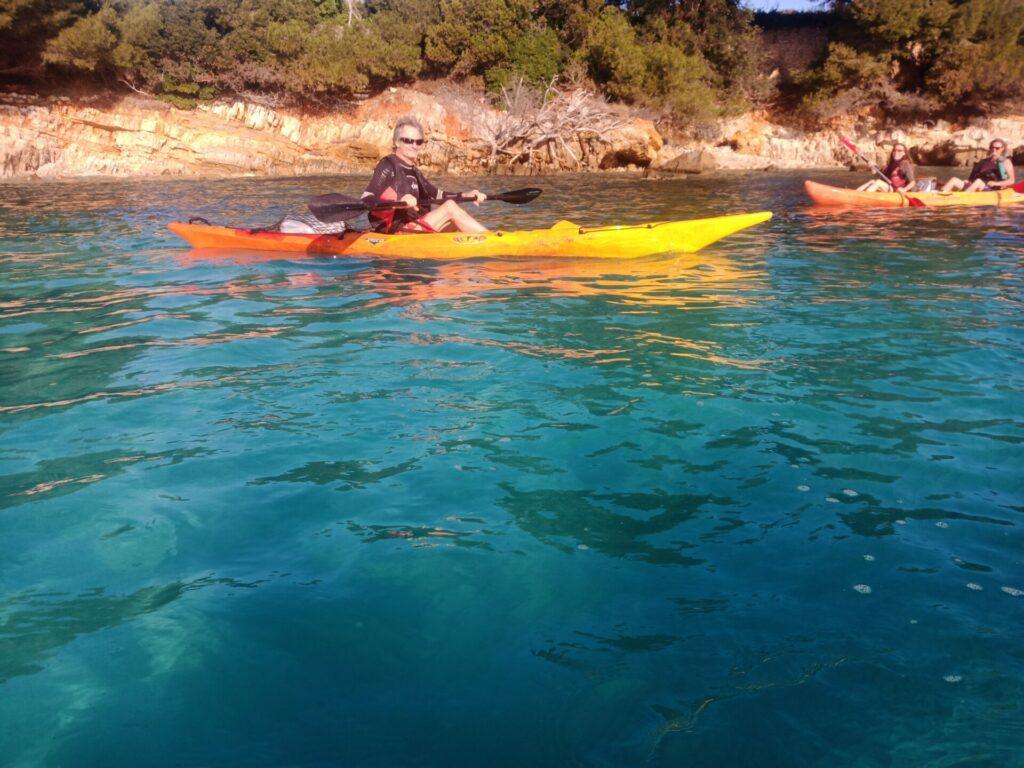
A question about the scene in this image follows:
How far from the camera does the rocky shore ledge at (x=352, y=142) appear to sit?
72.3ft

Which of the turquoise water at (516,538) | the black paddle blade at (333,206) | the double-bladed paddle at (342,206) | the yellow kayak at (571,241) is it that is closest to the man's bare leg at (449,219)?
the double-bladed paddle at (342,206)

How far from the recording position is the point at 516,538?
259 cm

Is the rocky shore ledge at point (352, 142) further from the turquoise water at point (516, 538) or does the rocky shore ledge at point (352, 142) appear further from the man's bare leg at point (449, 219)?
the turquoise water at point (516, 538)

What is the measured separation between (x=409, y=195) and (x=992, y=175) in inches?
421

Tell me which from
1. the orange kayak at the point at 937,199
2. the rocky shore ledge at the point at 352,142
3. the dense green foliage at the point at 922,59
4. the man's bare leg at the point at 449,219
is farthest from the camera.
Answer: the dense green foliage at the point at 922,59

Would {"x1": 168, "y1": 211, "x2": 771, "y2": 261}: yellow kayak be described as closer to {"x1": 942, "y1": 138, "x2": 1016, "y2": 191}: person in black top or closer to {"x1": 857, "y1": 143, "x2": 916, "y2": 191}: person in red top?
{"x1": 857, "y1": 143, "x2": 916, "y2": 191}: person in red top

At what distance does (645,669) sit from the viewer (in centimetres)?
195

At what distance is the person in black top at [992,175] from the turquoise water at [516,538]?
889 centimetres

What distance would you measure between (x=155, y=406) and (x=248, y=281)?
3.48 metres

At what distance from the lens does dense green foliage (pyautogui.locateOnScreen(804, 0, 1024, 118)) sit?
25844mm

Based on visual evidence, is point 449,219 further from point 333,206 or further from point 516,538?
point 516,538

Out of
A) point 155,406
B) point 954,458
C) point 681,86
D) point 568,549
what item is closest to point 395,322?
point 155,406

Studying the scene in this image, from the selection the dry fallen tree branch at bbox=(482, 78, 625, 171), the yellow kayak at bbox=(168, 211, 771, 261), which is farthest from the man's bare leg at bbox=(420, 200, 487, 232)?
the dry fallen tree branch at bbox=(482, 78, 625, 171)

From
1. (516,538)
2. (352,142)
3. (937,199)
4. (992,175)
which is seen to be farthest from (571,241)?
(352,142)
